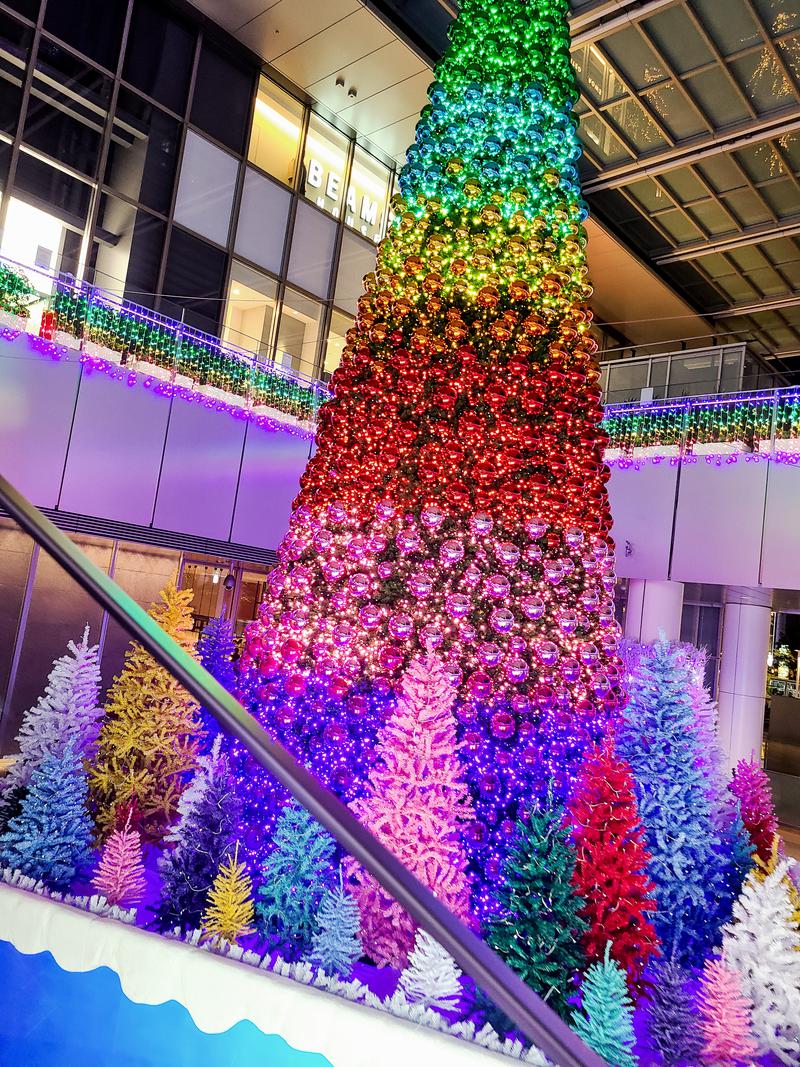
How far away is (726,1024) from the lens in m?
2.49

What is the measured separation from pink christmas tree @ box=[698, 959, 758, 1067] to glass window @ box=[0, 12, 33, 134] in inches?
505

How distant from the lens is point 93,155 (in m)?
11.5

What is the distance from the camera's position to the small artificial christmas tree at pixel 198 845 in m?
2.98

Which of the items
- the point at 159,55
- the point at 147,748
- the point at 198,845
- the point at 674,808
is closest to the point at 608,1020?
the point at 674,808

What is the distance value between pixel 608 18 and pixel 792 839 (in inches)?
471

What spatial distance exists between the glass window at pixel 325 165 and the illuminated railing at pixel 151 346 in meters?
5.30

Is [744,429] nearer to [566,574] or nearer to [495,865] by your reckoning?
[566,574]

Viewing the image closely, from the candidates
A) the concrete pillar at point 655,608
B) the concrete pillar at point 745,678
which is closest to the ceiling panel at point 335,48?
the concrete pillar at point 655,608

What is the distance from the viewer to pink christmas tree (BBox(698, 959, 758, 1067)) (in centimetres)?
247

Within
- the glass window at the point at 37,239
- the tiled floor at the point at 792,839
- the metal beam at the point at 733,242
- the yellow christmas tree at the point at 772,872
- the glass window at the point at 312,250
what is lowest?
the tiled floor at the point at 792,839

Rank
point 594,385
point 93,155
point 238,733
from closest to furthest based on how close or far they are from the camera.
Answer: point 238,733 → point 594,385 → point 93,155

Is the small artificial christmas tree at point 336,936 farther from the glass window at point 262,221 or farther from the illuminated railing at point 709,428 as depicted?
the glass window at point 262,221

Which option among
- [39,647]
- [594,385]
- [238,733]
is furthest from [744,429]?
[238,733]

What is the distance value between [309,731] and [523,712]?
3.48ft
